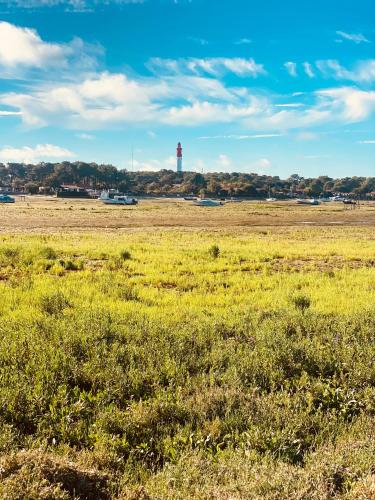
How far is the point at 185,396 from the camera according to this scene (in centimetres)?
630

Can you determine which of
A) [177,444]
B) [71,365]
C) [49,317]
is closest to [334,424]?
[177,444]

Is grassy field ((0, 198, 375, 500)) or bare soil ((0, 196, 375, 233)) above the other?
bare soil ((0, 196, 375, 233))

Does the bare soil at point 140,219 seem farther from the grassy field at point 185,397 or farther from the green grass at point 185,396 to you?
the green grass at point 185,396

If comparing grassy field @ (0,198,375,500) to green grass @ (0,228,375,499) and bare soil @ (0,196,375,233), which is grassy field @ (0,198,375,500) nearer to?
green grass @ (0,228,375,499)

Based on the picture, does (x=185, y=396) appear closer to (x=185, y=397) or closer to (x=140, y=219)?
(x=185, y=397)

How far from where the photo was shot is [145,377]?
6.62m

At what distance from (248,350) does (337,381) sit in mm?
1596

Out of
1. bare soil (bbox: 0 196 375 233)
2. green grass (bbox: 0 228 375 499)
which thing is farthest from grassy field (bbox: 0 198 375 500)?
bare soil (bbox: 0 196 375 233)

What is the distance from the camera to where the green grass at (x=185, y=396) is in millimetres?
4336

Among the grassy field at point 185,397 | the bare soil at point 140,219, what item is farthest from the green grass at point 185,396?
the bare soil at point 140,219

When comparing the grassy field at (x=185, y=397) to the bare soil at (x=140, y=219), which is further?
the bare soil at (x=140, y=219)

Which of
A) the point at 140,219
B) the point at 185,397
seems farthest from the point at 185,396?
the point at 140,219

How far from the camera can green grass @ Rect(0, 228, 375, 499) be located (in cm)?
434

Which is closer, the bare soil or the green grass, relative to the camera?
the green grass
